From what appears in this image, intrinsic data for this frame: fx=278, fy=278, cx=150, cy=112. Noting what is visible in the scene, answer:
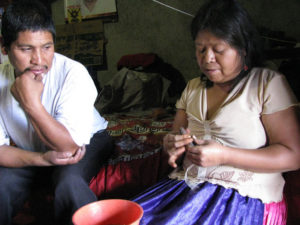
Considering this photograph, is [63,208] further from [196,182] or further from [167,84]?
[167,84]

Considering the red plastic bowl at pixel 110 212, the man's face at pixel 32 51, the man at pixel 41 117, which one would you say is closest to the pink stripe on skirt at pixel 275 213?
the red plastic bowl at pixel 110 212

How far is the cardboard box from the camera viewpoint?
4.04 metres

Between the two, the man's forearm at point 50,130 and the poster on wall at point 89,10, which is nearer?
the man's forearm at point 50,130

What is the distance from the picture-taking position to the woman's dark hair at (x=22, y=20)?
3.83 ft

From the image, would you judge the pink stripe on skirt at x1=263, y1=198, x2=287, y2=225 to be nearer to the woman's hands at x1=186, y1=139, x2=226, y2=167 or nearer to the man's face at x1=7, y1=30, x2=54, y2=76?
the woman's hands at x1=186, y1=139, x2=226, y2=167

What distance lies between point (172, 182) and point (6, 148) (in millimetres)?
759

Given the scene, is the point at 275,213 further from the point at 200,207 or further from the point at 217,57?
the point at 217,57

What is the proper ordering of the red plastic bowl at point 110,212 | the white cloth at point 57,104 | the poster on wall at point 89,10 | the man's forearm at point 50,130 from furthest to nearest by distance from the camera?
the poster on wall at point 89,10 < the white cloth at point 57,104 < the man's forearm at point 50,130 < the red plastic bowl at point 110,212

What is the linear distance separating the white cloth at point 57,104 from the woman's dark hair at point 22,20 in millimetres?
205

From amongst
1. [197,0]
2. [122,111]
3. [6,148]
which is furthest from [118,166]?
[197,0]

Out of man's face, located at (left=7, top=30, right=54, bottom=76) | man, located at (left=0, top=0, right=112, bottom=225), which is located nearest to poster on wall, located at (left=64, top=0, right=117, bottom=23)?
man, located at (left=0, top=0, right=112, bottom=225)

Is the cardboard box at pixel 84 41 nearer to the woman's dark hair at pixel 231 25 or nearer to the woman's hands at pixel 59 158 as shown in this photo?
the woman's hands at pixel 59 158

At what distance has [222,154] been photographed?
3.05 ft

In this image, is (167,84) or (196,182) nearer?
(196,182)
